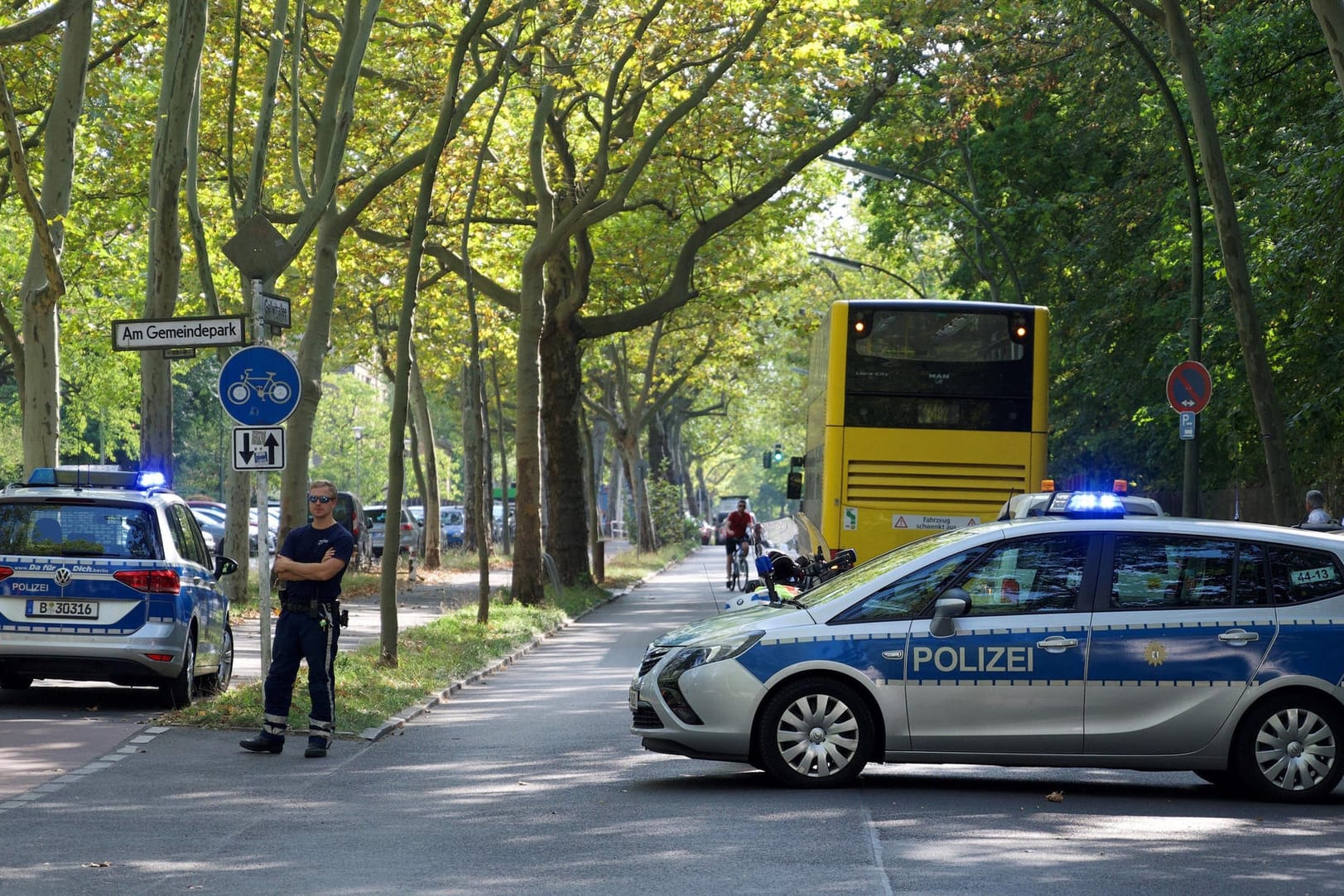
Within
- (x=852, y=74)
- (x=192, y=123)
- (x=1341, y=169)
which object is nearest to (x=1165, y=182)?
(x=852, y=74)

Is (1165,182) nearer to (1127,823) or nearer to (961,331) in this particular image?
(961,331)

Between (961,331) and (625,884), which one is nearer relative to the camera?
(625,884)

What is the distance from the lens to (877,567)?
36.3ft

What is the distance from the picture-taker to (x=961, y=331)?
19094 mm

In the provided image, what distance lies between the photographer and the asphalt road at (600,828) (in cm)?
781

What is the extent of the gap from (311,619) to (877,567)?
11.9 ft

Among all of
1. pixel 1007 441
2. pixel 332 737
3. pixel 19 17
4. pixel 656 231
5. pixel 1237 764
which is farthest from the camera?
pixel 656 231

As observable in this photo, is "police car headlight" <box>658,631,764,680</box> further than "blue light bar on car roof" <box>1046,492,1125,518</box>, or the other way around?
"blue light bar on car roof" <box>1046,492,1125,518</box>

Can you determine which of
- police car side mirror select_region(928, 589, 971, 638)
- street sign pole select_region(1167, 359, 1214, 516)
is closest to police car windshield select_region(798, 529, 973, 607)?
police car side mirror select_region(928, 589, 971, 638)

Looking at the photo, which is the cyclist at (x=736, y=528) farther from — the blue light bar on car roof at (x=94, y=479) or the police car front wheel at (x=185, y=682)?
the police car front wheel at (x=185, y=682)

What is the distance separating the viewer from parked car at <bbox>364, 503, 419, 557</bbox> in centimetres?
4084

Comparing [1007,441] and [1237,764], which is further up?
[1007,441]

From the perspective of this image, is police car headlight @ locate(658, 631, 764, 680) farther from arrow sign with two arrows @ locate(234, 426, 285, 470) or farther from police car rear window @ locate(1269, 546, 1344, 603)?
arrow sign with two arrows @ locate(234, 426, 285, 470)

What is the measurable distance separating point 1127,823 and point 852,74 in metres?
17.4
